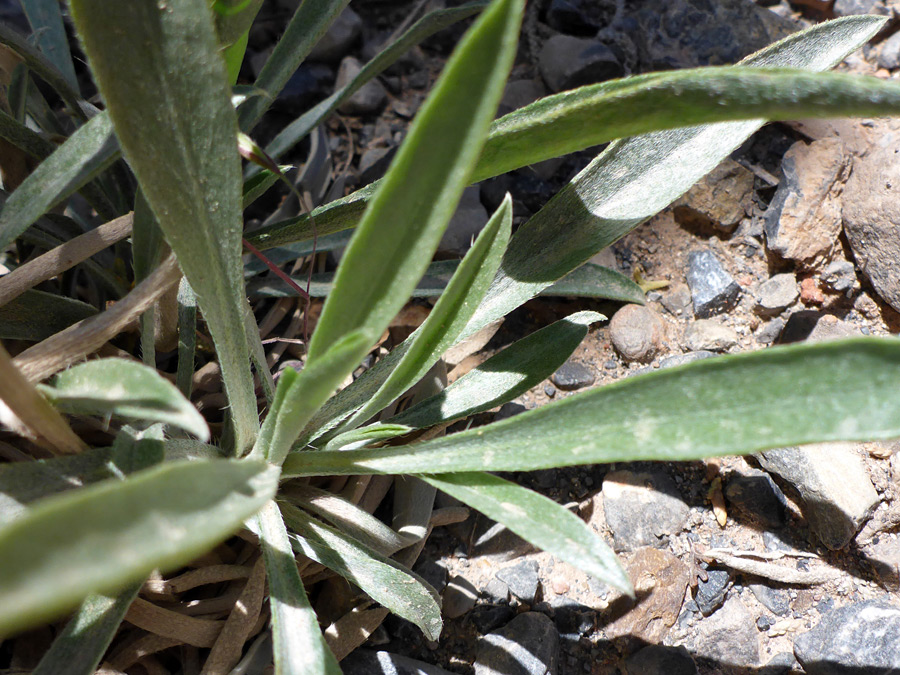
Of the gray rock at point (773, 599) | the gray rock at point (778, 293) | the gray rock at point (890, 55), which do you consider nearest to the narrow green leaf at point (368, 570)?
the gray rock at point (773, 599)

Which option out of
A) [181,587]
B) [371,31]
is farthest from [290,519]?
[371,31]

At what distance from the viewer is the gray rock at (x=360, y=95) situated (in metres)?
1.44

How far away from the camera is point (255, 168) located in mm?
1059

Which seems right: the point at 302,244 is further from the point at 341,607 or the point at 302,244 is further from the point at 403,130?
the point at 341,607

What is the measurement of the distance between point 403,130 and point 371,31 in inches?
11.4

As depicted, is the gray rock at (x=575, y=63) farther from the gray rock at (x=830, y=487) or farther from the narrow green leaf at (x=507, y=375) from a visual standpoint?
the gray rock at (x=830, y=487)

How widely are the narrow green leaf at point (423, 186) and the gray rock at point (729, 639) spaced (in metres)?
0.69

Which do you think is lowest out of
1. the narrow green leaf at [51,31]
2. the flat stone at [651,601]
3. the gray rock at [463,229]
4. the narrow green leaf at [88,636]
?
the flat stone at [651,601]

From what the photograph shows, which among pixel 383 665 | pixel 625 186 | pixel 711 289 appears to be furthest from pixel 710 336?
pixel 383 665

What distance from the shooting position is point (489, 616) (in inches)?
38.6

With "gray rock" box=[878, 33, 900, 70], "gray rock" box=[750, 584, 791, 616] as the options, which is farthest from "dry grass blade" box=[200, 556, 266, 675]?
"gray rock" box=[878, 33, 900, 70]

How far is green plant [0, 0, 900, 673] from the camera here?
1.63ft

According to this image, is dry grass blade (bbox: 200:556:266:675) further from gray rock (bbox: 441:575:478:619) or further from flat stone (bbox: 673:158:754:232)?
flat stone (bbox: 673:158:754:232)

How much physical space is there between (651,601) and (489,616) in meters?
0.24
